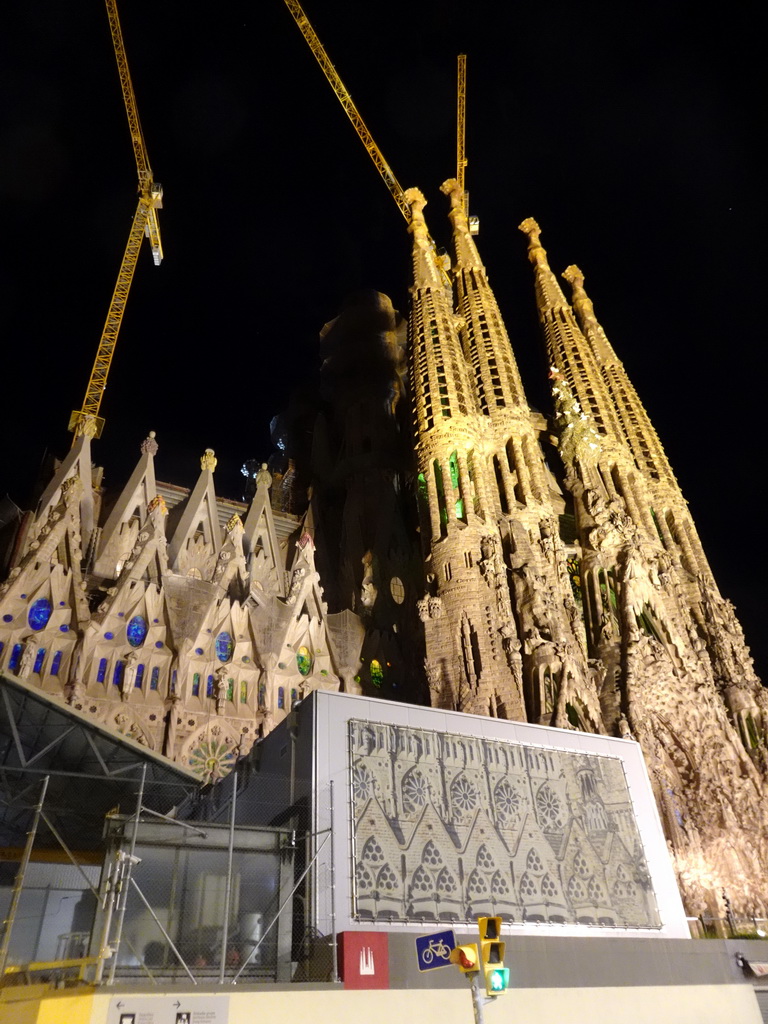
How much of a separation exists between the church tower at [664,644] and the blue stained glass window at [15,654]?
73.5ft

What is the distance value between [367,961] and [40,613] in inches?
806

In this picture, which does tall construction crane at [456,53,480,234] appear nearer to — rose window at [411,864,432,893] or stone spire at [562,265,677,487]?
stone spire at [562,265,677,487]

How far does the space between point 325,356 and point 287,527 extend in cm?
1579

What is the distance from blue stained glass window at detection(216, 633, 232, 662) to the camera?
99.4ft

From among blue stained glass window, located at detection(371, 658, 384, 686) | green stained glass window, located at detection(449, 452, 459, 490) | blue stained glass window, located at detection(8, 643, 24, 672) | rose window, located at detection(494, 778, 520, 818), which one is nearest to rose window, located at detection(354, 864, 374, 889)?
rose window, located at detection(494, 778, 520, 818)

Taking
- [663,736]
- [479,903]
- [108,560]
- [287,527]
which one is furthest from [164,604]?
[663,736]

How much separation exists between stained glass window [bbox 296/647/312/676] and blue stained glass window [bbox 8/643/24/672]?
1088 cm

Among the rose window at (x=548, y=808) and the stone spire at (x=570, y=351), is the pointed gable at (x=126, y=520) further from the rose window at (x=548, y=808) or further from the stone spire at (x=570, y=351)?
the stone spire at (x=570, y=351)

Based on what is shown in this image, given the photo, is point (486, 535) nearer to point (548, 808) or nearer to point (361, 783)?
point (548, 808)

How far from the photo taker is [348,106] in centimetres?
6206

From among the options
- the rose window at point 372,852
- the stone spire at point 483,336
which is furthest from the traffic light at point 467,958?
the stone spire at point 483,336

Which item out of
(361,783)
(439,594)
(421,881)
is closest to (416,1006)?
(421,881)

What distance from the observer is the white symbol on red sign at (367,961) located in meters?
11.5

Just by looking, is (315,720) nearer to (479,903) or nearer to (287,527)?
(479,903)
